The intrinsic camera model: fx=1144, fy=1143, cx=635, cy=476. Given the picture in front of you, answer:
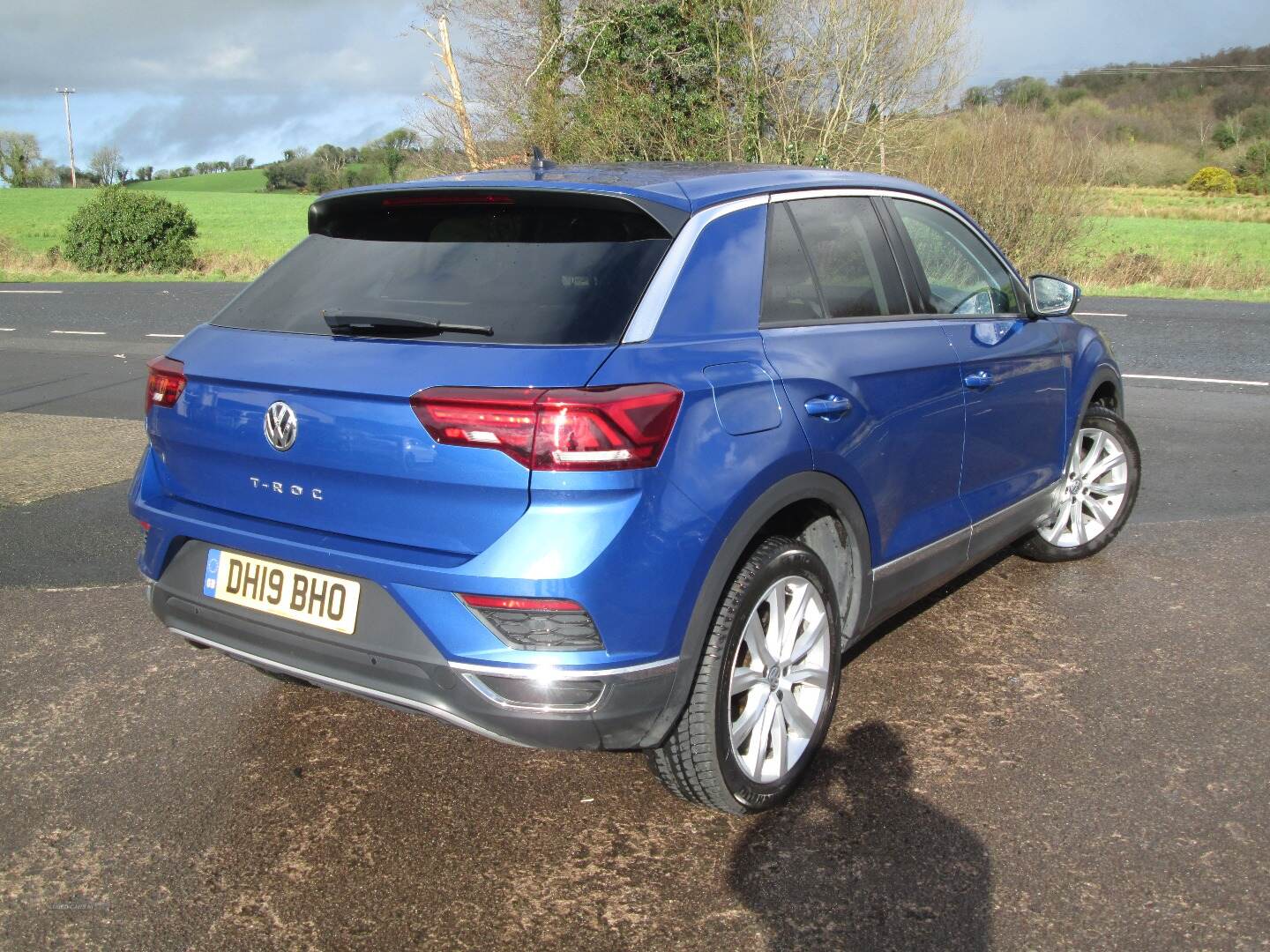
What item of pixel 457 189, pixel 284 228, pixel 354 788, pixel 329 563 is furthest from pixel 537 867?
pixel 284 228

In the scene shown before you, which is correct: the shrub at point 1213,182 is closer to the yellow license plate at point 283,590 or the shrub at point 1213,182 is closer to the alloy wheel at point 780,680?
the alloy wheel at point 780,680

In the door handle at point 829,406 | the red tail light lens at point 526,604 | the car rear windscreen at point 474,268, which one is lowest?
the red tail light lens at point 526,604

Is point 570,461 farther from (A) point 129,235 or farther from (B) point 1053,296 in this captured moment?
(A) point 129,235

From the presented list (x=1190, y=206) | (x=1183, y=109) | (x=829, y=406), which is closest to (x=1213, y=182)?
(x=1190, y=206)

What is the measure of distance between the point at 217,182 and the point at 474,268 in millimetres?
99849

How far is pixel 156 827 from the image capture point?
3.09m

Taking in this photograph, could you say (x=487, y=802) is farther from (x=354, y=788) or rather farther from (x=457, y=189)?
(x=457, y=189)

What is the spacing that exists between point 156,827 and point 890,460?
2.36 meters

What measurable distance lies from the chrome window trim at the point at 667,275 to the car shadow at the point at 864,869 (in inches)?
54.5

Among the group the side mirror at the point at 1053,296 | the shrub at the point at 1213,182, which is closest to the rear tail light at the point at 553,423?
the side mirror at the point at 1053,296

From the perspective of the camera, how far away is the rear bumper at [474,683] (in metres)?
2.65

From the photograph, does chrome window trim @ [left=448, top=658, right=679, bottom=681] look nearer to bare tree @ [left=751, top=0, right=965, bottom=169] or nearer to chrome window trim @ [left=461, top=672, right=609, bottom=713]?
chrome window trim @ [left=461, top=672, right=609, bottom=713]

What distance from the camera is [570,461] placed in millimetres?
2547

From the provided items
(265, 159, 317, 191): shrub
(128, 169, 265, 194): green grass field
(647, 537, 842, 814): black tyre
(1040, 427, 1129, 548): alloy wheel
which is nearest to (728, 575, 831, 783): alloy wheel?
(647, 537, 842, 814): black tyre
